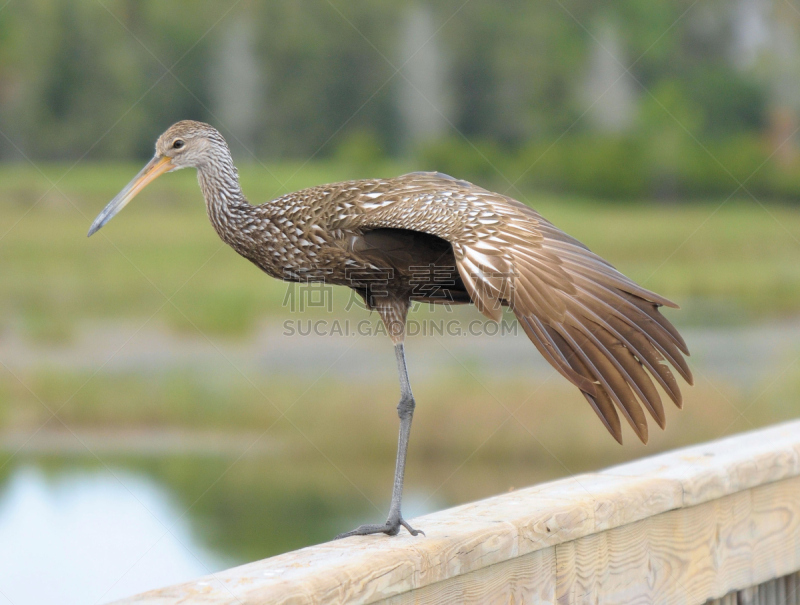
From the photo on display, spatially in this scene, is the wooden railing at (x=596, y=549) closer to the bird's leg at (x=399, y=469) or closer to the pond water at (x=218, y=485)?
the bird's leg at (x=399, y=469)

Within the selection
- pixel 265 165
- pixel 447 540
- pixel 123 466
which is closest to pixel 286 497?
pixel 123 466

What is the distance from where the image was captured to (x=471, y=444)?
11.0 meters

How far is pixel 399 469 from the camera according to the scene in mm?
3461

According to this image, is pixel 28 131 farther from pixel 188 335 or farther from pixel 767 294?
pixel 767 294

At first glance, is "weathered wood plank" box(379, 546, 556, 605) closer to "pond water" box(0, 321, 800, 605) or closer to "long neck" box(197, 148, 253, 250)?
"long neck" box(197, 148, 253, 250)

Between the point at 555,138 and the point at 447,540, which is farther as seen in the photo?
the point at 555,138

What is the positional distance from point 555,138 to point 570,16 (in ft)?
10.2

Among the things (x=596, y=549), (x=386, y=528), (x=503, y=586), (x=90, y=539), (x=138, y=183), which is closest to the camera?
(x=503, y=586)

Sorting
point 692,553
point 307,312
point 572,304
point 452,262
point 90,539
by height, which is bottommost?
point 90,539

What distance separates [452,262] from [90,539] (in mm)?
8568

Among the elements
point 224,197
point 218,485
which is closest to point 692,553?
point 224,197

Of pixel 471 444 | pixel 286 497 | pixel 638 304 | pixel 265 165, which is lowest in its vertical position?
pixel 286 497

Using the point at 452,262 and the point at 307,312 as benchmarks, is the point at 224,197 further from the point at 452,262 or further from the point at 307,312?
the point at 307,312

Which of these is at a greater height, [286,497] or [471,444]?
[471,444]
